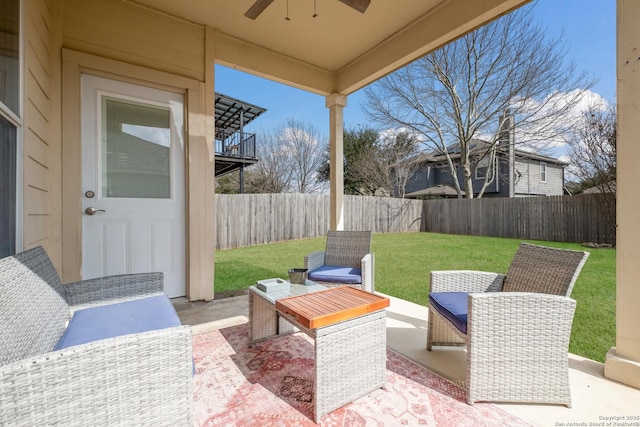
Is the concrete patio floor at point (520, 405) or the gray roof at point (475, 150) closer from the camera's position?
the concrete patio floor at point (520, 405)

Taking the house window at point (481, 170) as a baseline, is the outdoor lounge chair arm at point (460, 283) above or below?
below

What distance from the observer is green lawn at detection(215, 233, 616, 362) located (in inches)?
104

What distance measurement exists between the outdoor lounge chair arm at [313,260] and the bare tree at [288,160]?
42.5 ft

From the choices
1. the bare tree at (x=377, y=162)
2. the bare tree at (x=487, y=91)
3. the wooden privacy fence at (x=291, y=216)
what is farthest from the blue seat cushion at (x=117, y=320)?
the bare tree at (x=377, y=162)

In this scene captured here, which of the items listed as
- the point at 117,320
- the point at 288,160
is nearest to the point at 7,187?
the point at 117,320

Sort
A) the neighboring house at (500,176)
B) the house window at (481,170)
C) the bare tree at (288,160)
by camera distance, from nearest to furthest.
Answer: the neighboring house at (500,176) → the house window at (481,170) → the bare tree at (288,160)

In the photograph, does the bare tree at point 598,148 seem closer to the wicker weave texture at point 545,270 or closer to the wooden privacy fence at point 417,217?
the wooden privacy fence at point 417,217

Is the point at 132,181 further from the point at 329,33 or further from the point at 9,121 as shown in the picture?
the point at 329,33

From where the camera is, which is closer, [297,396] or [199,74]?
[297,396]

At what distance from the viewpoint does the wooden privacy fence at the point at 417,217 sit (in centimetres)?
771

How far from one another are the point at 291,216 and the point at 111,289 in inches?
279

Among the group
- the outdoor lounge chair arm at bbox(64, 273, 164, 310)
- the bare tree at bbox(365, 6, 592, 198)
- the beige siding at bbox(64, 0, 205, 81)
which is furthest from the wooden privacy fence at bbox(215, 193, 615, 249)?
the outdoor lounge chair arm at bbox(64, 273, 164, 310)

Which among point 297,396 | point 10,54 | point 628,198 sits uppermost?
point 10,54

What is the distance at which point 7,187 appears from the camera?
64.2 inches
